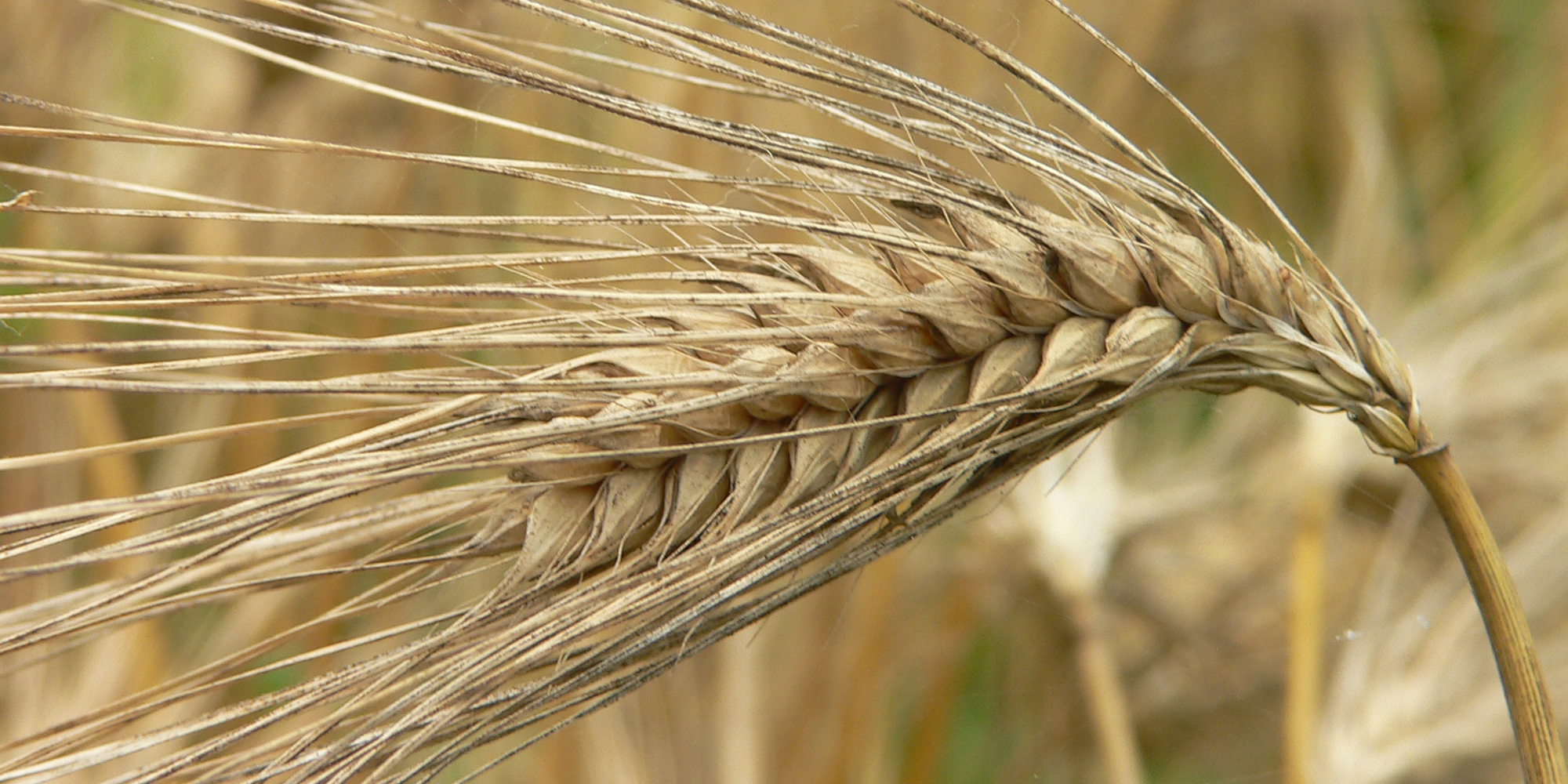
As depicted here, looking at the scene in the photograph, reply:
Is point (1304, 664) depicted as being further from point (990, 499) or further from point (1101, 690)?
point (990, 499)

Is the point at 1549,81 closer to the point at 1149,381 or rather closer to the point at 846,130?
the point at 846,130

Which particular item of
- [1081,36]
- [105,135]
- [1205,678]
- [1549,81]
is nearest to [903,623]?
[1205,678]

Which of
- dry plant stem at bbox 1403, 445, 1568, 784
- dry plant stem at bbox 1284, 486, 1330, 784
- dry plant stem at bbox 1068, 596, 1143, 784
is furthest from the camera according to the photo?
dry plant stem at bbox 1068, 596, 1143, 784

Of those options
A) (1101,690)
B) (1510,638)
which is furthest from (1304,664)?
(1510,638)

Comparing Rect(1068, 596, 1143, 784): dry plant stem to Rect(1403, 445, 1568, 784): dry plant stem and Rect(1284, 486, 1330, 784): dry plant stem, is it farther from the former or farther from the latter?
Rect(1403, 445, 1568, 784): dry plant stem

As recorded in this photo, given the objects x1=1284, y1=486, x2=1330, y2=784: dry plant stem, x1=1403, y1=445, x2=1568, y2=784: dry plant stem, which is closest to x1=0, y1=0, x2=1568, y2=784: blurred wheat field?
x1=1284, y1=486, x2=1330, y2=784: dry plant stem

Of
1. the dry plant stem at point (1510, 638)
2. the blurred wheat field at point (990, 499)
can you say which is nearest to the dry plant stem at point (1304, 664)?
the blurred wheat field at point (990, 499)
